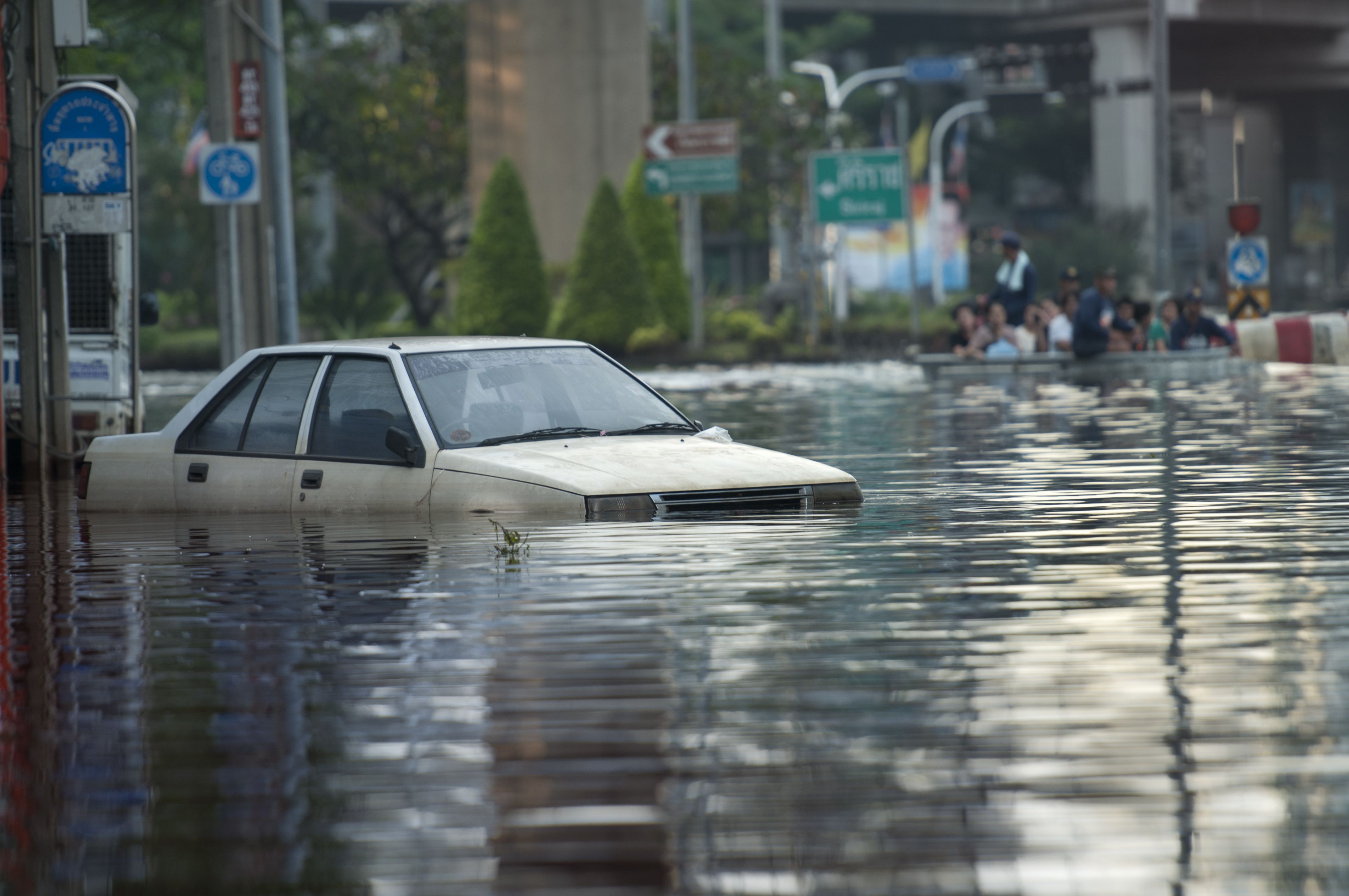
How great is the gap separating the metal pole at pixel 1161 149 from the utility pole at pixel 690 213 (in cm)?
1050

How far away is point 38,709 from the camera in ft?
20.8

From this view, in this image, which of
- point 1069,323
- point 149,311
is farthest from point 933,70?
point 149,311

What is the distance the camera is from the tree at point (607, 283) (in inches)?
1638

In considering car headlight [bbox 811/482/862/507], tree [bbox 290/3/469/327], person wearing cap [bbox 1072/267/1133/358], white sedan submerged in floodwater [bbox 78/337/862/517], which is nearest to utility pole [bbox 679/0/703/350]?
tree [bbox 290/3/469/327]

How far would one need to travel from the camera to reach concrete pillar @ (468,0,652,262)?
4634 centimetres

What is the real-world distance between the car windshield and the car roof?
0.03m

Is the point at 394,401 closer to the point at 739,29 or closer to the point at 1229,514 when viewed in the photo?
the point at 1229,514

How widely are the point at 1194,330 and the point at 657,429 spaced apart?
61.2 feet

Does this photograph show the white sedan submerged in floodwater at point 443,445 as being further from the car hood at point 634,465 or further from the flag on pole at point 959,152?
the flag on pole at point 959,152

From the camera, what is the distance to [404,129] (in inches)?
2008

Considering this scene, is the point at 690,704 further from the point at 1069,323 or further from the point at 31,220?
the point at 1069,323

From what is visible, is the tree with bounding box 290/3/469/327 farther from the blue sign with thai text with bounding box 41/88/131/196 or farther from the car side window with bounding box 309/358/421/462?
the car side window with bounding box 309/358/421/462

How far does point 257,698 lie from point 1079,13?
59.6 meters

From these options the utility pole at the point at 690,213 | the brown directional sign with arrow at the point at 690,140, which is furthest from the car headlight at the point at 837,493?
the brown directional sign with arrow at the point at 690,140
